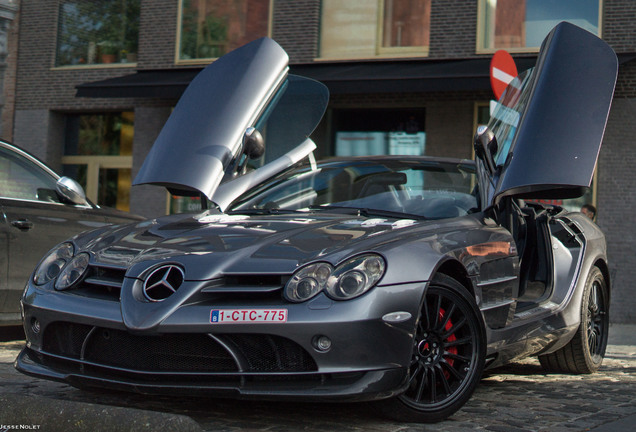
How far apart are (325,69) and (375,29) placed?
1098 millimetres

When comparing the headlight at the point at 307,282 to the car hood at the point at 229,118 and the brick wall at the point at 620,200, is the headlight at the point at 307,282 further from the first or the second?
the brick wall at the point at 620,200

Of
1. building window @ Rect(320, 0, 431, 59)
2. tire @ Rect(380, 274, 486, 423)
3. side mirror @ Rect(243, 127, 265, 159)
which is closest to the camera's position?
tire @ Rect(380, 274, 486, 423)

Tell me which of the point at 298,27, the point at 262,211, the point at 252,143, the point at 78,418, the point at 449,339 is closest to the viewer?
the point at 78,418

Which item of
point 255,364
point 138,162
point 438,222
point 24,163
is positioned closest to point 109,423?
point 255,364

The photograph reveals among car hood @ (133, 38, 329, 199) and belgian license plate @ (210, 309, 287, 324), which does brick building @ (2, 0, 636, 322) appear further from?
belgian license plate @ (210, 309, 287, 324)

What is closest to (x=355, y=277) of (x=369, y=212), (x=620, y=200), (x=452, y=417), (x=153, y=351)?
(x=153, y=351)

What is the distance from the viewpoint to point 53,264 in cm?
457

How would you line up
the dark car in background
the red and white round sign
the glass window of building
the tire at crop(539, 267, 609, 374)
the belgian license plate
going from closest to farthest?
1. the belgian license plate
2. the tire at crop(539, 267, 609, 374)
3. the dark car in background
4. the red and white round sign
5. the glass window of building

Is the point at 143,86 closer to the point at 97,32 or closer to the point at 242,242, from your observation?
the point at 97,32

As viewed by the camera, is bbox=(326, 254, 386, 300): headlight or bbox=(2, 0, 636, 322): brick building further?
bbox=(2, 0, 636, 322): brick building

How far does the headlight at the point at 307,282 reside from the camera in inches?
153

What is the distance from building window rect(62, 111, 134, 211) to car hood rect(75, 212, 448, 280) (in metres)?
13.7

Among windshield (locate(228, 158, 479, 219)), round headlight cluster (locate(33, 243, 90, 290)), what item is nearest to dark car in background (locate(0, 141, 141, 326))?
windshield (locate(228, 158, 479, 219))

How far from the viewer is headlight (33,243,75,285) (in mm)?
4516
